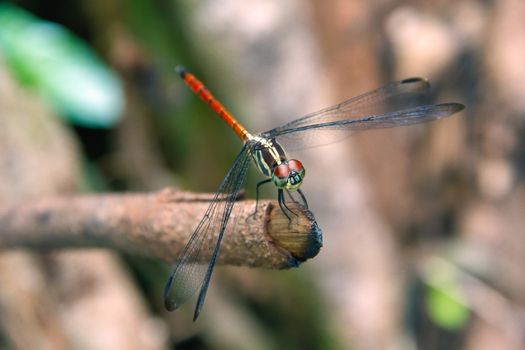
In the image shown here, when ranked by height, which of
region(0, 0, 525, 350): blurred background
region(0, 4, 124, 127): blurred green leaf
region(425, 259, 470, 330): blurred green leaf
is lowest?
region(425, 259, 470, 330): blurred green leaf

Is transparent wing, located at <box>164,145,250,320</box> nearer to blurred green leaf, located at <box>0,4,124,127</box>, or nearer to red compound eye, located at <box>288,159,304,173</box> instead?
red compound eye, located at <box>288,159,304,173</box>

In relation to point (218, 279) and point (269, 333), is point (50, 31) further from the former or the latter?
point (269, 333)

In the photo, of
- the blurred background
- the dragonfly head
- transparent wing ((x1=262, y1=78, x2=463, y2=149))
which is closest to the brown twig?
the dragonfly head

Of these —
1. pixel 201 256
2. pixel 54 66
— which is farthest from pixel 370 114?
pixel 54 66

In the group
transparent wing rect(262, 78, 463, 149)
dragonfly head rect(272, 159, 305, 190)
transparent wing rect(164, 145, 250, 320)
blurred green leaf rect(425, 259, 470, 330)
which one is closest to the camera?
transparent wing rect(164, 145, 250, 320)

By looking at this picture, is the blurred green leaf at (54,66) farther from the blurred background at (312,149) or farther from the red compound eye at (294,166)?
the red compound eye at (294,166)

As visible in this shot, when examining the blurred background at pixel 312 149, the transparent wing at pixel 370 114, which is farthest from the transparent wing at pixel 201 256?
the blurred background at pixel 312 149

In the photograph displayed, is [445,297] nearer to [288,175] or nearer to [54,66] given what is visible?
[288,175]

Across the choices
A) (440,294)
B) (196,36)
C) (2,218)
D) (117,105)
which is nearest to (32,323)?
(2,218)
